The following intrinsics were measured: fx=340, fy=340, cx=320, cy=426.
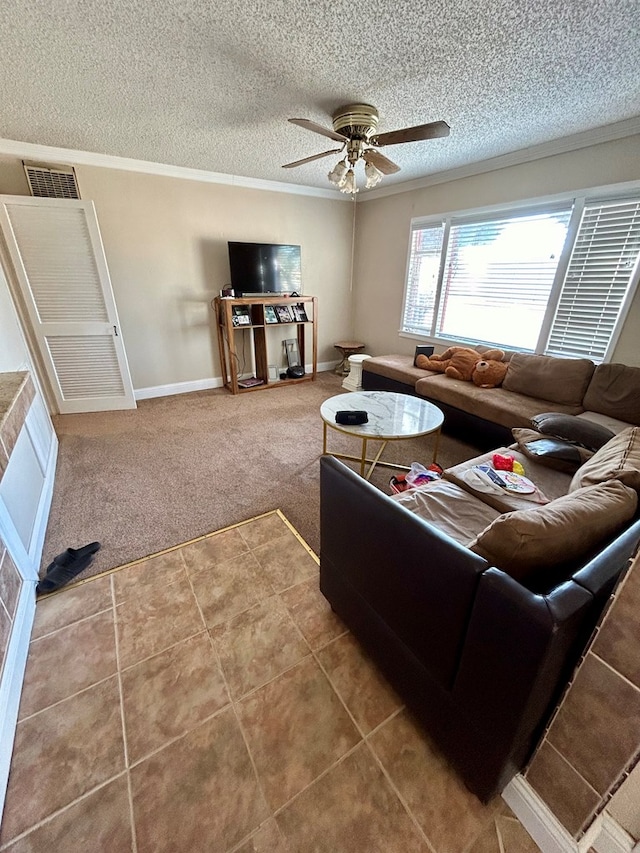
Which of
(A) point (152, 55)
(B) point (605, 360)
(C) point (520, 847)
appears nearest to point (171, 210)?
(A) point (152, 55)

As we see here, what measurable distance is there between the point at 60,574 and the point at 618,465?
2.48 metres

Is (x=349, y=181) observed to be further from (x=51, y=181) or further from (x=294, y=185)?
(x=51, y=181)

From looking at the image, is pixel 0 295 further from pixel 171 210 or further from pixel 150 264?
pixel 171 210

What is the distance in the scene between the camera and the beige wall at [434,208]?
8.29 ft

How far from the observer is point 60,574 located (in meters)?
1.67

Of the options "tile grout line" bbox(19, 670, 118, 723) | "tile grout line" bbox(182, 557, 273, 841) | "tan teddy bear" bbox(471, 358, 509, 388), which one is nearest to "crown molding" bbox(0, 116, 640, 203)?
"tan teddy bear" bbox(471, 358, 509, 388)

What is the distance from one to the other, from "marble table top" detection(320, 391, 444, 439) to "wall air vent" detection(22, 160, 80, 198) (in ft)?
10.1

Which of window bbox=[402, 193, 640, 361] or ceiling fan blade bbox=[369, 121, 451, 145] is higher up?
ceiling fan blade bbox=[369, 121, 451, 145]

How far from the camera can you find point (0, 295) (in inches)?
103

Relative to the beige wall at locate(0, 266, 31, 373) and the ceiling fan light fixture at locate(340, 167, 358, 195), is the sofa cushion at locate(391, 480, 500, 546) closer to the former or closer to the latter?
the ceiling fan light fixture at locate(340, 167, 358, 195)

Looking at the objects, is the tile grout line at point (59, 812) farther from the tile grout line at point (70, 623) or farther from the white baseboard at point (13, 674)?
the tile grout line at point (70, 623)

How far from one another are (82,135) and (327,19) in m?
2.29

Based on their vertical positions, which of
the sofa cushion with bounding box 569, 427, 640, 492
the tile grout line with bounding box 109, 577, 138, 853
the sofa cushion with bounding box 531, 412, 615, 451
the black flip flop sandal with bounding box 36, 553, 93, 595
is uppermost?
the sofa cushion with bounding box 569, 427, 640, 492

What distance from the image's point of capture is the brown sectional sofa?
2459 millimetres
